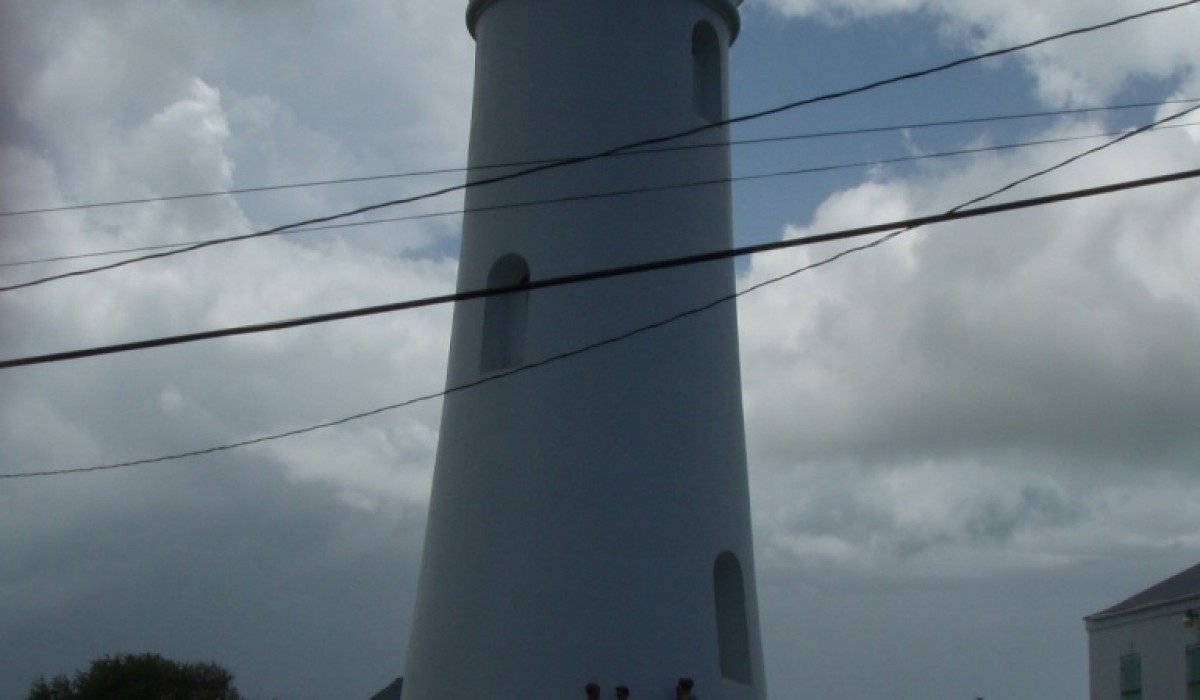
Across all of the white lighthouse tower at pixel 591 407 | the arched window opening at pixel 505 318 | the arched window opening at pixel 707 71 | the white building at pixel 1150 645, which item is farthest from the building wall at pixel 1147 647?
the arched window opening at pixel 505 318

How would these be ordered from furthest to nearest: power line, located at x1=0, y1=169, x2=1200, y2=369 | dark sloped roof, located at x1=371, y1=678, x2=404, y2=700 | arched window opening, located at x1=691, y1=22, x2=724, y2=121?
dark sloped roof, located at x1=371, y1=678, x2=404, y2=700
arched window opening, located at x1=691, y1=22, x2=724, y2=121
power line, located at x1=0, y1=169, x2=1200, y2=369

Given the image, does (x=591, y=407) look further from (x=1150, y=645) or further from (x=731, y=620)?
(x=1150, y=645)

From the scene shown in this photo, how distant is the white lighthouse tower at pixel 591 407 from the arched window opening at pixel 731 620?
18mm

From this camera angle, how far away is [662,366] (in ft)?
44.7

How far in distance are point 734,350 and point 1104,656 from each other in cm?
1247

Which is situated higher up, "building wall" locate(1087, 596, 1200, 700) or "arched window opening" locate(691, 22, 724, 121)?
"arched window opening" locate(691, 22, 724, 121)

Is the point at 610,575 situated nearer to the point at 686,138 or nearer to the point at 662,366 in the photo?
the point at 662,366

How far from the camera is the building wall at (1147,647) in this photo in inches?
867

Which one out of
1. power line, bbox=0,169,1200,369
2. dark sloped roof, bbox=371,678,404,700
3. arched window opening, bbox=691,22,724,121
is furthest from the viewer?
dark sloped roof, bbox=371,678,404,700

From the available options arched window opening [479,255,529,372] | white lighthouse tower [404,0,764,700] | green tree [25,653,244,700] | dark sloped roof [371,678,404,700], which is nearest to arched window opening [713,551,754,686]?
white lighthouse tower [404,0,764,700]

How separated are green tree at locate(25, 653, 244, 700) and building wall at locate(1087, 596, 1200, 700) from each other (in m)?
15.1

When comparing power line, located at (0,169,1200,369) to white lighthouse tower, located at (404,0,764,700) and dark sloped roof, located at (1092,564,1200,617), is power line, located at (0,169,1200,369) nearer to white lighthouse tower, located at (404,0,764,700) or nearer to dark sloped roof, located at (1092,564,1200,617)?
white lighthouse tower, located at (404,0,764,700)

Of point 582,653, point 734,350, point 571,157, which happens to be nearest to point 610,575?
point 582,653

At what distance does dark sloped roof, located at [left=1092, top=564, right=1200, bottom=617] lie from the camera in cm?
2219
